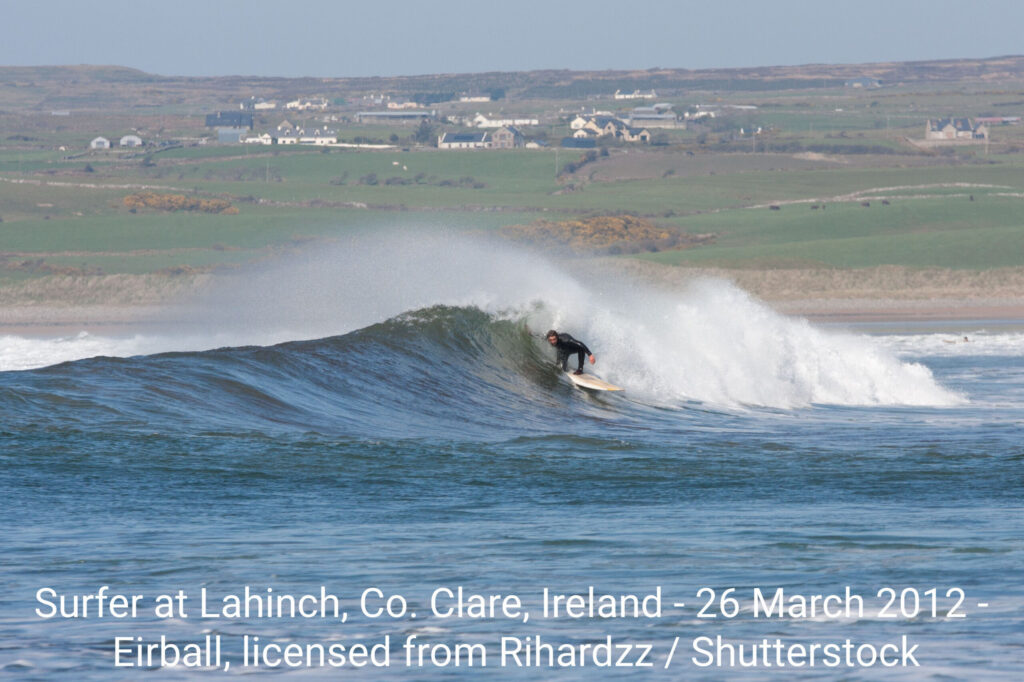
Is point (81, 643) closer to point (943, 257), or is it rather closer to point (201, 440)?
point (201, 440)

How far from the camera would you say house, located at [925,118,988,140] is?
13075cm

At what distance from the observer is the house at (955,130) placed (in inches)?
5148

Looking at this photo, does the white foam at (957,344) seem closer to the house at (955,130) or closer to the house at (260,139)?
the house at (955,130)

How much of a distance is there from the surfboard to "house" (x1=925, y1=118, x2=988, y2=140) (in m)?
117

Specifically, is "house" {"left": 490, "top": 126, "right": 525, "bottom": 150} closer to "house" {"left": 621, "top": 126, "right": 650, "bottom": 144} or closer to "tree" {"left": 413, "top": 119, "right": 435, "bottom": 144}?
"tree" {"left": 413, "top": 119, "right": 435, "bottom": 144}

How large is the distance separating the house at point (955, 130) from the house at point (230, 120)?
7729cm

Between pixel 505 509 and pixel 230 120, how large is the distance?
16997 cm

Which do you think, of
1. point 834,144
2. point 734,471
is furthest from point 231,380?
point 834,144

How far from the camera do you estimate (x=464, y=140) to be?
146 meters

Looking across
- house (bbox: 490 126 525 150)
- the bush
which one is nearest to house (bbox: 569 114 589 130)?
Answer: house (bbox: 490 126 525 150)

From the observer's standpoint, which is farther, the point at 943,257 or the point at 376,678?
the point at 943,257

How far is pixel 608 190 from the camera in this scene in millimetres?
92750

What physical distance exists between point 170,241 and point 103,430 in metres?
59.3

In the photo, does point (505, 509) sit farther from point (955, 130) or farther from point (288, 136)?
point (288, 136)
